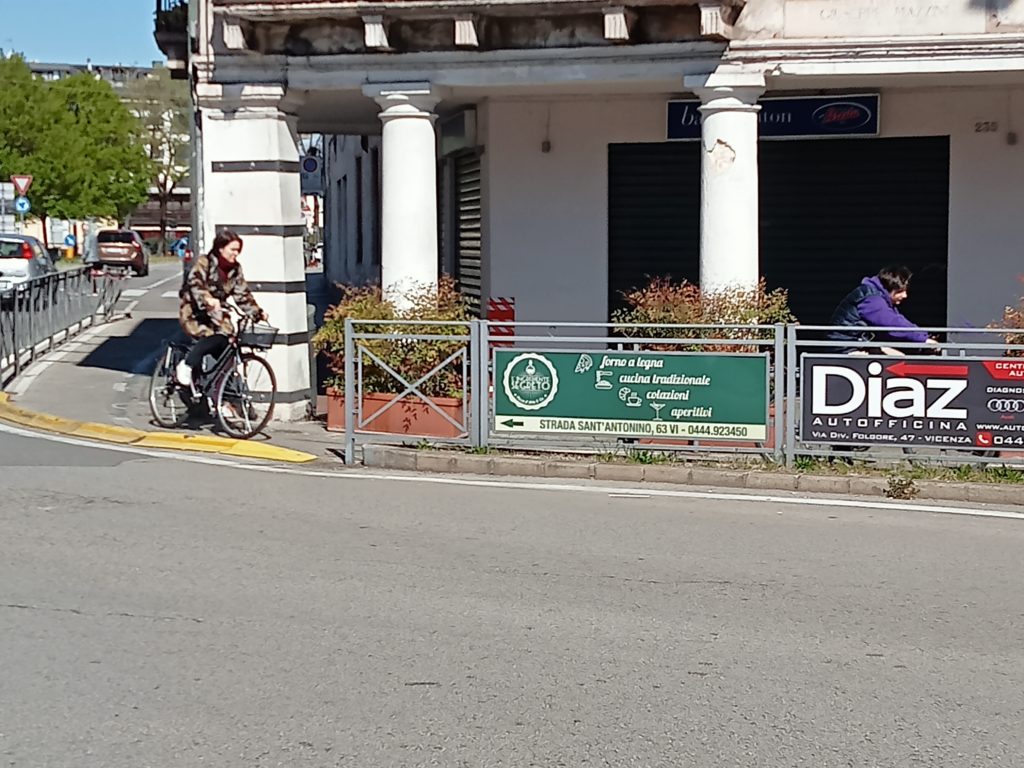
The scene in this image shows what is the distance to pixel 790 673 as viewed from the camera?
606 centimetres

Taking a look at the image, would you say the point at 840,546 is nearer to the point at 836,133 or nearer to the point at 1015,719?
the point at 1015,719

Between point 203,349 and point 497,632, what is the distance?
7.02 meters

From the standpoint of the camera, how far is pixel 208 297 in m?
13.0

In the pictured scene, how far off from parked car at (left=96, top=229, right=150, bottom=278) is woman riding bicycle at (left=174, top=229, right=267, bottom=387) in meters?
37.6

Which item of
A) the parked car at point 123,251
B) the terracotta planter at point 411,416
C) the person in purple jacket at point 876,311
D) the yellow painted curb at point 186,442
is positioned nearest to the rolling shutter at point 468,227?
the yellow painted curb at point 186,442

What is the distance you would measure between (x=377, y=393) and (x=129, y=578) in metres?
4.70

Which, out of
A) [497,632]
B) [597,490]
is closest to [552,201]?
[597,490]

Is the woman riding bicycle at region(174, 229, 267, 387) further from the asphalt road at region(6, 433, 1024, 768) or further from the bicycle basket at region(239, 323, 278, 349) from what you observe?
the asphalt road at region(6, 433, 1024, 768)

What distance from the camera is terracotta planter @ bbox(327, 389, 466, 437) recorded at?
38.8ft

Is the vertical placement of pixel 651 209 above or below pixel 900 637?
above

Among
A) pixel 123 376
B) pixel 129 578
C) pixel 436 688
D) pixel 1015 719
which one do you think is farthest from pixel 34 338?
pixel 1015 719

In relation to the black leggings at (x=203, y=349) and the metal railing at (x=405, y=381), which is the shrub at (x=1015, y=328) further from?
the black leggings at (x=203, y=349)

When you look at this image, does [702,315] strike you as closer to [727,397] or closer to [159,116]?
[727,397]

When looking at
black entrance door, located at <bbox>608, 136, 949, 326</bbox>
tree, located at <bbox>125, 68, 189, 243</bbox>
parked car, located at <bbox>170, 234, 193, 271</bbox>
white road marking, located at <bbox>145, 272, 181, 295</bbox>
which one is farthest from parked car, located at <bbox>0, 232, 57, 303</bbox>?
tree, located at <bbox>125, 68, 189, 243</bbox>
